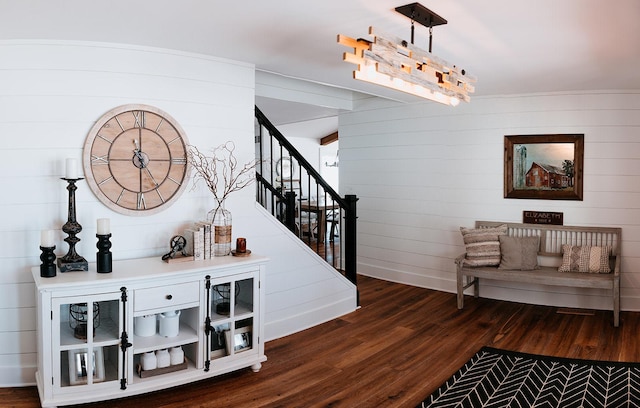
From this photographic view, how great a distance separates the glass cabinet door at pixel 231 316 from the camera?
11.1 feet

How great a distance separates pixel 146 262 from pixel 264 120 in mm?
1649

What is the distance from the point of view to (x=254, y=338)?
11.7 ft

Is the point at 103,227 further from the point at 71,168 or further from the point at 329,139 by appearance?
the point at 329,139

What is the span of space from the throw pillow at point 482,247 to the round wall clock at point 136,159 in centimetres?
313

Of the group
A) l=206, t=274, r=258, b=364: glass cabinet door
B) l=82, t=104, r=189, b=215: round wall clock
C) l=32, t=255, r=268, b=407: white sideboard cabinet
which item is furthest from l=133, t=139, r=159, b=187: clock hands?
l=206, t=274, r=258, b=364: glass cabinet door

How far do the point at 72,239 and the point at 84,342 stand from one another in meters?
0.67

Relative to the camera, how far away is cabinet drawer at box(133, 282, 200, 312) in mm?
3054

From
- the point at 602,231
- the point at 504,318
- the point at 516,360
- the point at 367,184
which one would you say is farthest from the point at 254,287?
the point at 602,231

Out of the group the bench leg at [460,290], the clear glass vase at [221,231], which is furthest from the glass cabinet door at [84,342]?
the bench leg at [460,290]

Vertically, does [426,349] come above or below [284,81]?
below

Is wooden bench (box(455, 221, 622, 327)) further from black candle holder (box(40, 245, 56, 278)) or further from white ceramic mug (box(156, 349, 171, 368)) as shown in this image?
black candle holder (box(40, 245, 56, 278))

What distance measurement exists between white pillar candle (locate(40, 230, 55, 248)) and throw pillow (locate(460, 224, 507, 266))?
3.93m

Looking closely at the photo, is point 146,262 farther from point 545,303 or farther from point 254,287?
point 545,303

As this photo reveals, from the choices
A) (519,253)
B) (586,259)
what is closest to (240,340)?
(519,253)
